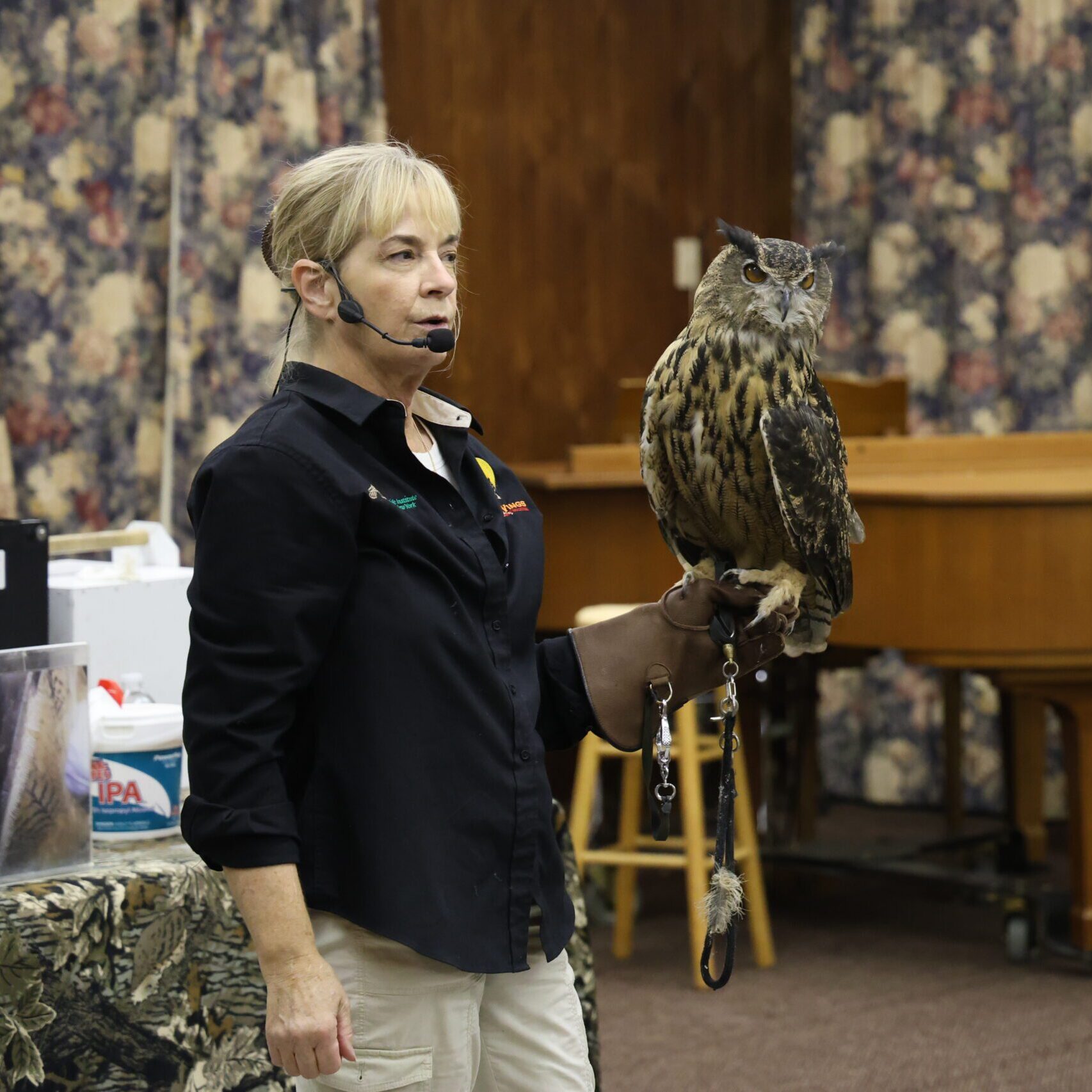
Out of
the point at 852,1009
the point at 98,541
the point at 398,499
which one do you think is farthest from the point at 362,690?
the point at 852,1009

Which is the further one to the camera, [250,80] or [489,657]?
[250,80]

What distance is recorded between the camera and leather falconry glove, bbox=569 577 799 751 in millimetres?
1450

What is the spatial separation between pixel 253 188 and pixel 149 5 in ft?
1.53

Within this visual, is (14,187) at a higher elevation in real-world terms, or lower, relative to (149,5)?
lower

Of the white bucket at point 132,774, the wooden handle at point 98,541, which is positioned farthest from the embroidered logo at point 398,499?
the wooden handle at point 98,541

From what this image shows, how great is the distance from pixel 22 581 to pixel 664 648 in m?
0.86

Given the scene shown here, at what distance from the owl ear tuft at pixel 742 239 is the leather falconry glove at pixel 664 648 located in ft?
1.09

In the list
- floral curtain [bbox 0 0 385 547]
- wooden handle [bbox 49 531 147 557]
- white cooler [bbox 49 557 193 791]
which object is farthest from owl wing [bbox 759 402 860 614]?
floral curtain [bbox 0 0 385 547]

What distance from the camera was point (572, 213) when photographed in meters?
4.76

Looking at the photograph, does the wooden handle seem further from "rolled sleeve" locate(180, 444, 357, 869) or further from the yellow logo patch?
"rolled sleeve" locate(180, 444, 357, 869)

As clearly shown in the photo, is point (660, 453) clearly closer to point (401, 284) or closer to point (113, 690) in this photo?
point (401, 284)

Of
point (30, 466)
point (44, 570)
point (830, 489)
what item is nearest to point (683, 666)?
point (830, 489)

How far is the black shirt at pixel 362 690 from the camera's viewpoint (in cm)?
117

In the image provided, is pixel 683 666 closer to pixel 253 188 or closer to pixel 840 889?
pixel 253 188
